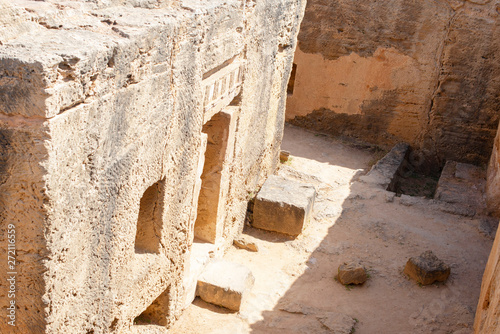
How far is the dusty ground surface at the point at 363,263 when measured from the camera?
5379 millimetres

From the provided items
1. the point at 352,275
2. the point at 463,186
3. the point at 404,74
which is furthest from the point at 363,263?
the point at 404,74

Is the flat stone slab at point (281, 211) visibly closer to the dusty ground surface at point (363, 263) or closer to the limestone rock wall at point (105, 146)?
the dusty ground surface at point (363, 263)

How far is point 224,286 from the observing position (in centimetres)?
541

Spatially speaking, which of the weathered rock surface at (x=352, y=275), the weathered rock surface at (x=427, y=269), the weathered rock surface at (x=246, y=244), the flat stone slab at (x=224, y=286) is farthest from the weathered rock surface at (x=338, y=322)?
the weathered rock surface at (x=246, y=244)

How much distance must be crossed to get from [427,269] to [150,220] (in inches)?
126

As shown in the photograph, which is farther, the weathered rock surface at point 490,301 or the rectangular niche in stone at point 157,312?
the rectangular niche in stone at point 157,312

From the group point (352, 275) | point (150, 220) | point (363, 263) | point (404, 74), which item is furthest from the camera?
point (404, 74)

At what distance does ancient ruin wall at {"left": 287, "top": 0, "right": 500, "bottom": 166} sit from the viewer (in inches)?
360

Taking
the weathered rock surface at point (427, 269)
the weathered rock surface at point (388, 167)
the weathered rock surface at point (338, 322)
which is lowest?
the weathered rock surface at point (338, 322)

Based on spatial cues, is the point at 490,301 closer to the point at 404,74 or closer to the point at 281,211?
the point at 281,211

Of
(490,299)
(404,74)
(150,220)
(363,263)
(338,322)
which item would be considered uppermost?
(404,74)

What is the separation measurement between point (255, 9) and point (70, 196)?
3.20 m

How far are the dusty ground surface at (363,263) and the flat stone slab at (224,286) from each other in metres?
0.09

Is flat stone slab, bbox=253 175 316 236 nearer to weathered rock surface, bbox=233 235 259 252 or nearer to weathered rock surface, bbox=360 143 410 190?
weathered rock surface, bbox=233 235 259 252
